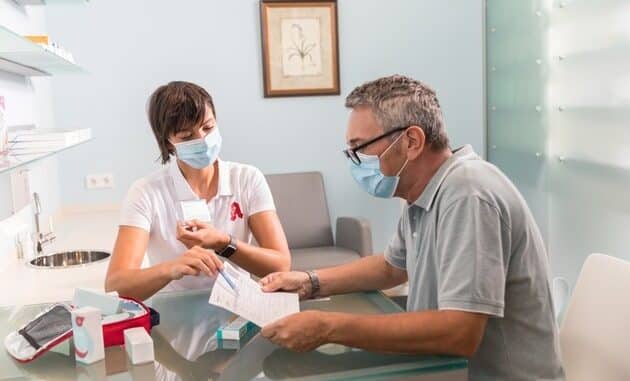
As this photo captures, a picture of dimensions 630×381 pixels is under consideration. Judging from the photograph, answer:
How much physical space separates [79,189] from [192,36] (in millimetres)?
1145

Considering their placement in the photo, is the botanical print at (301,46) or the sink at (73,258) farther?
the botanical print at (301,46)

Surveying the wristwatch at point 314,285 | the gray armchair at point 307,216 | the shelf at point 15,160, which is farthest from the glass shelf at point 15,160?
the gray armchair at point 307,216

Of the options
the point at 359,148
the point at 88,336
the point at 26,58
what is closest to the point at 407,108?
the point at 359,148

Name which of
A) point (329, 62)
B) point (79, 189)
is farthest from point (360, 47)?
point (79, 189)

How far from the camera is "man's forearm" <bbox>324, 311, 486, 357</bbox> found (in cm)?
133

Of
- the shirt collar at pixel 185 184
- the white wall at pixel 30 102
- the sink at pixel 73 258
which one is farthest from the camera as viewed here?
the sink at pixel 73 258

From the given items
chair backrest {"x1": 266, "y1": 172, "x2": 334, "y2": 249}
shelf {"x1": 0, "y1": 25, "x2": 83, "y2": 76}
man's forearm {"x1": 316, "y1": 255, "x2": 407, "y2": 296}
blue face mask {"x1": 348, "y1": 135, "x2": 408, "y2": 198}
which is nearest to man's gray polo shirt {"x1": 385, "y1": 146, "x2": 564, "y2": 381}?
blue face mask {"x1": 348, "y1": 135, "x2": 408, "y2": 198}

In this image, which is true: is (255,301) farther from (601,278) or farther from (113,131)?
(113,131)

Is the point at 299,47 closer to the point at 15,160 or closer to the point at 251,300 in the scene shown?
the point at 15,160

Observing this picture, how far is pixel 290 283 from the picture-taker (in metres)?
1.76

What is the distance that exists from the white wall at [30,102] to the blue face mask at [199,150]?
916mm

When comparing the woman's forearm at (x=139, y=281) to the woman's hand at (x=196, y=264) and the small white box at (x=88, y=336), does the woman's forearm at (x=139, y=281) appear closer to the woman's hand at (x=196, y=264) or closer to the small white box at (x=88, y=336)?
the woman's hand at (x=196, y=264)

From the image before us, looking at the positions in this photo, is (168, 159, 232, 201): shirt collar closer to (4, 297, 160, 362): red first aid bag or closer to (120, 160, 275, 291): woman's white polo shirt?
(120, 160, 275, 291): woman's white polo shirt

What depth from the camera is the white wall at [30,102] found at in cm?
264
